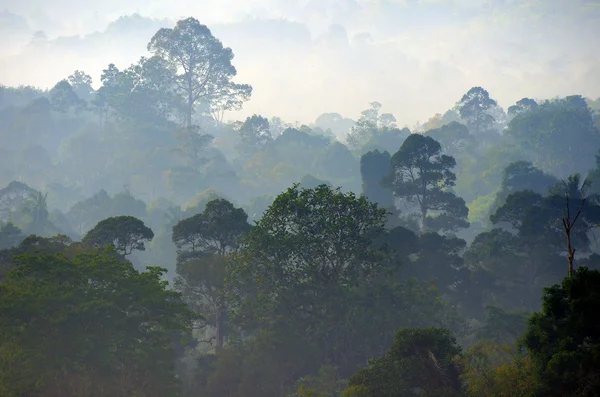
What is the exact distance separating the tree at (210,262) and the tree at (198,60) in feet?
230

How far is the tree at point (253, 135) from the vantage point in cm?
10488

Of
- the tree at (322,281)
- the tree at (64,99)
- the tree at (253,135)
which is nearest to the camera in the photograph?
the tree at (322,281)

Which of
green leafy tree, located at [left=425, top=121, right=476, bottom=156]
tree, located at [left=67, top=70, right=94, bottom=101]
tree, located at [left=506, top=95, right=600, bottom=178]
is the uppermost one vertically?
tree, located at [left=67, top=70, right=94, bottom=101]

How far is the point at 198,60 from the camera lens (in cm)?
11006

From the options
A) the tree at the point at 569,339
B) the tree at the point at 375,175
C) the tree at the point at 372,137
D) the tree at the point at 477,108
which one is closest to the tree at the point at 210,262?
the tree at the point at 569,339

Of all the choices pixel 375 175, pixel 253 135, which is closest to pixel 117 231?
pixel 375 175

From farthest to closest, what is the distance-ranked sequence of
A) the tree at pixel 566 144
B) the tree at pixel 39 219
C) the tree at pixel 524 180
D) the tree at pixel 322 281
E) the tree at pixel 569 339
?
the tree at pixel 566 144, the tree at pixel 39 219, the tree at pixel 524 180, the tree at pixel 322 281, the tree at pixel 569 339

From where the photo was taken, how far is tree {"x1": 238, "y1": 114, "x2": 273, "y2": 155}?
105 metres

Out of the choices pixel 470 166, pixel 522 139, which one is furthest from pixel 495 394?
pixel 522 139

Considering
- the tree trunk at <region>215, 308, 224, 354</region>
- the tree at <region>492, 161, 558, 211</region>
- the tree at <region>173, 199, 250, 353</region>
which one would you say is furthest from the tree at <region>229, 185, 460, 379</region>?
the tree at <region>492, 161, 558, 211</region>

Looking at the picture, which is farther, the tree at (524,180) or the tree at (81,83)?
the tree at (81,83)

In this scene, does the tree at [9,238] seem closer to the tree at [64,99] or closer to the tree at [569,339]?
the tree at [569,339]

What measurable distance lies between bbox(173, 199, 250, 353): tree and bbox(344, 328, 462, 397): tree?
1563cm

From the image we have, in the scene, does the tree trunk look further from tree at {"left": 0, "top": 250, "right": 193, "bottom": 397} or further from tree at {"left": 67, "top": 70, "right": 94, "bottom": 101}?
tree at {"left": 67, "top": 70, "right": 94, "bottom": 101}
